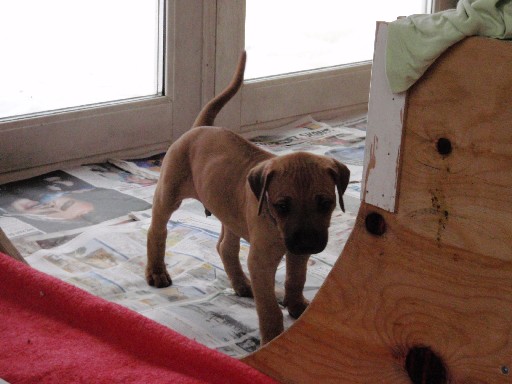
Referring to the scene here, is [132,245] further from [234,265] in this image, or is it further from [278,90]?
[278,90]

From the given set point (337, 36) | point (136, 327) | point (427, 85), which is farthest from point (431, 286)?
point (337, 36)

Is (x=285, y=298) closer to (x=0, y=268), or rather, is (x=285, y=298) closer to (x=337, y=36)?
(x=0, y=268)

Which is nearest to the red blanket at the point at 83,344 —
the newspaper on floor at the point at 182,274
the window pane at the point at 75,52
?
the newspaper on floor at the point at 182,274

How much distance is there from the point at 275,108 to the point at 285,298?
1.25 metres

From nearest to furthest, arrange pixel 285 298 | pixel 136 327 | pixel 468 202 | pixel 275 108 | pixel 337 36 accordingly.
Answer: pixel 468 202, pixel 136 327, pixel 285 298, pixel 275 108, pixel 337 36

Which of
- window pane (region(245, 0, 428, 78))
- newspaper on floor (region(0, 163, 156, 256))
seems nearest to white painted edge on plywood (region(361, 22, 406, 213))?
newspaper on floor (region(0, 163, 156, 256))

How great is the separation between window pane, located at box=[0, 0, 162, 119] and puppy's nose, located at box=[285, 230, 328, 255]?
1.13m

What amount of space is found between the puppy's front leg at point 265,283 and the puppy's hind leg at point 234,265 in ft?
0.77

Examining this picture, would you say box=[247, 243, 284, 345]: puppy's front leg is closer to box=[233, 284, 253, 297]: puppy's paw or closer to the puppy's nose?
the puppy's nose

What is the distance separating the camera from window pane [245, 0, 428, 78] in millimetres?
2740

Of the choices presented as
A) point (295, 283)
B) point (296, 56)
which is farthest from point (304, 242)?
point (296, 56)

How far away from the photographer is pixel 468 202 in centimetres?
104

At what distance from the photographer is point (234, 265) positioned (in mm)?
1685

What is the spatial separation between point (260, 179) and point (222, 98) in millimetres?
417
